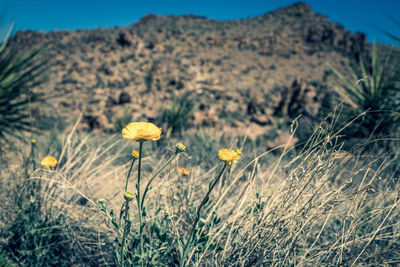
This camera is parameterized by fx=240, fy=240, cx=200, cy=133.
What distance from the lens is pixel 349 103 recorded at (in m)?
4.77

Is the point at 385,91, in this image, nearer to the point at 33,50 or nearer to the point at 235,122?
the point at 235,122

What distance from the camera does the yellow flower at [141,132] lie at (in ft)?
2.66

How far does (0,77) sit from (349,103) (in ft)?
18.9

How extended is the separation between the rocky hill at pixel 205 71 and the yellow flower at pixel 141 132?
445 centimetres

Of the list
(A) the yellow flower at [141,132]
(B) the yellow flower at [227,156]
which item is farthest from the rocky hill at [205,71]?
(A) the yellow flower at [141,132]

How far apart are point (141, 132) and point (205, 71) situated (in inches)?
615

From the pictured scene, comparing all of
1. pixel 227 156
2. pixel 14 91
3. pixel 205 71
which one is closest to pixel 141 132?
pixel 227 156

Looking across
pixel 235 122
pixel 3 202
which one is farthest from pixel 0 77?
pixel 235 122

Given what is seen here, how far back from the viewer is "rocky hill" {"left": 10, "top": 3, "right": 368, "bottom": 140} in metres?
9.95

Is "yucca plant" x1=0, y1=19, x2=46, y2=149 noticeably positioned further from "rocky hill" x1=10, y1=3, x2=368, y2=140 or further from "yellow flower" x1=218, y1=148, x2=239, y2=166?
"yellow flower" x1=218, y1=148, x2=239, y2=166

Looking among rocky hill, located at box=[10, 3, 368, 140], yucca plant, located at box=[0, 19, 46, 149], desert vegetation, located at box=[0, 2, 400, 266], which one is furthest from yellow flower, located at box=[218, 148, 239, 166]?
Result: rocky hill, located at box=[10, 3, 368, 140]

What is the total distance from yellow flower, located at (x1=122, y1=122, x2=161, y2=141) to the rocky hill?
4445 millimetres

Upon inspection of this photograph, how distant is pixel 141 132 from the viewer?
815 mm

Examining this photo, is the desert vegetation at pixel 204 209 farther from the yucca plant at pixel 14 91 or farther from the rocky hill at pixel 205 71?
the rocky hill at pixel 205 71
